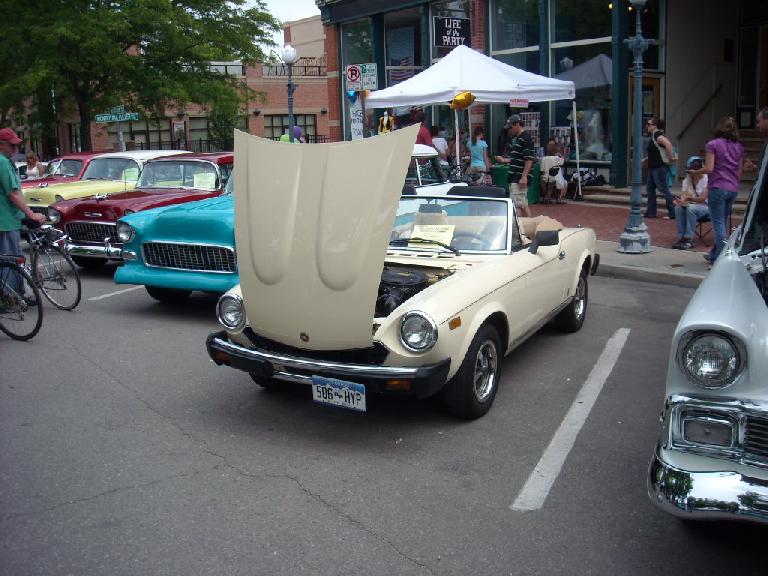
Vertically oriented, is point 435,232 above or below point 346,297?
above

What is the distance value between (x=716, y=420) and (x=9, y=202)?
23.8 ft

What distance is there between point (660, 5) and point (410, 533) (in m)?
16.0

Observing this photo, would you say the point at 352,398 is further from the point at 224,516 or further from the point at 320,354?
the point at 224,516

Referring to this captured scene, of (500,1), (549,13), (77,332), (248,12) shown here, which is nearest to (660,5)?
(549,13)

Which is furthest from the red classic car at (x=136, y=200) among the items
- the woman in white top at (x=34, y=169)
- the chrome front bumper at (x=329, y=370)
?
the woman in white top at (x=34, y=169)

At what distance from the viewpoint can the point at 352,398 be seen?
4.71m

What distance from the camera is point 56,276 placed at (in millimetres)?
8594

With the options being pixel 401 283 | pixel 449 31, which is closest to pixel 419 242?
pixel 401 283

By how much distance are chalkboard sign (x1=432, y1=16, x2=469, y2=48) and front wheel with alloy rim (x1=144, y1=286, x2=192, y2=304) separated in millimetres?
9946

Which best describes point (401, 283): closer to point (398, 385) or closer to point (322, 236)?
point (322, 236)

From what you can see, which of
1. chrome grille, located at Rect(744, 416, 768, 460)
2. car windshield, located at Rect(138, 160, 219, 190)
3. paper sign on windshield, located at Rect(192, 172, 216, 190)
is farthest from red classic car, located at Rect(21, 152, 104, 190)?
chrome grille, located at Rect(744, 416, 768, 460)

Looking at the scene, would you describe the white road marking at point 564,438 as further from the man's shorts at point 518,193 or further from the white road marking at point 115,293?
the white road marking at point 115,293

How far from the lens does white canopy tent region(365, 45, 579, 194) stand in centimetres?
1396

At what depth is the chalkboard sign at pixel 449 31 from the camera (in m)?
16.6
